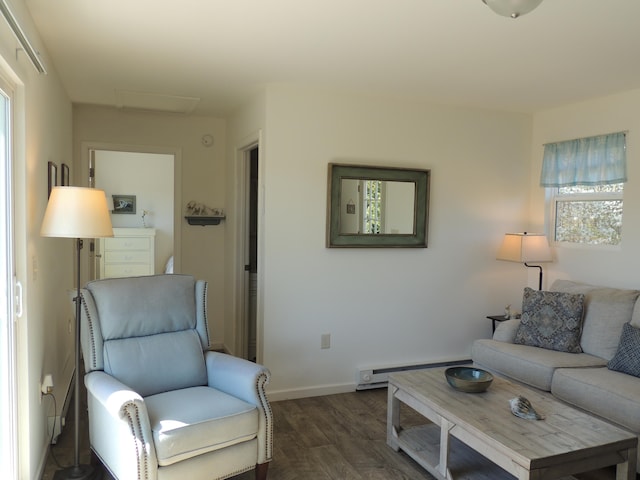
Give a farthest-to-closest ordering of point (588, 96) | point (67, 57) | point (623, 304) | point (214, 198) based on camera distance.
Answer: point (214, 198) < point (588, 96) < point (623, 304) < point (67, 57)

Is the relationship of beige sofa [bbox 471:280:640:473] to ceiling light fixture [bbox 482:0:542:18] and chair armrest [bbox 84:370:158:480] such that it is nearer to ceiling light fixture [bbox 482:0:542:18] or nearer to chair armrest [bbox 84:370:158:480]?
ceiling light fixture [bbox 482:0:542:18]

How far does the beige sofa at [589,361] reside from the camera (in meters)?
A: 2.74

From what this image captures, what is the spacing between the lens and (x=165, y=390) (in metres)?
2.69

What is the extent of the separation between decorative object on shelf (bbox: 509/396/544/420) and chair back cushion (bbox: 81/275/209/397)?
1678mm

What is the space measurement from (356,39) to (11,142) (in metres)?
1.80

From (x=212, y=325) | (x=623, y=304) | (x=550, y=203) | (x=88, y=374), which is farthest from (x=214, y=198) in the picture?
(x=623, y=304)

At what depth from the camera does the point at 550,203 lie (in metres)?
4.46

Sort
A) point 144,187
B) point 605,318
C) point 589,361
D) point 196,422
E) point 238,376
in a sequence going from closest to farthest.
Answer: point 196,422
point 238,376
point 589,361
point 605,318
point 144,187

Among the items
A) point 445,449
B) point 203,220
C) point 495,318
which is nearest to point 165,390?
point 445,449

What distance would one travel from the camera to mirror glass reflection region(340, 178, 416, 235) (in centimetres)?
390

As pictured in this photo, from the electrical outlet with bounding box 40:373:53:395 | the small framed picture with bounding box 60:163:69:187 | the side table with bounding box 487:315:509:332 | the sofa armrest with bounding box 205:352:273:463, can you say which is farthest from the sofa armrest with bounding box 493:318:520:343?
the small framed picture with bounding box 60:163:69:187

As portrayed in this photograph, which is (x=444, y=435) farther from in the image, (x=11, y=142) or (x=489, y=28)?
(x=11, y=142)

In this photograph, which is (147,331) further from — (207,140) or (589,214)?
(589,214)

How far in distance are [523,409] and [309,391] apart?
185cm
